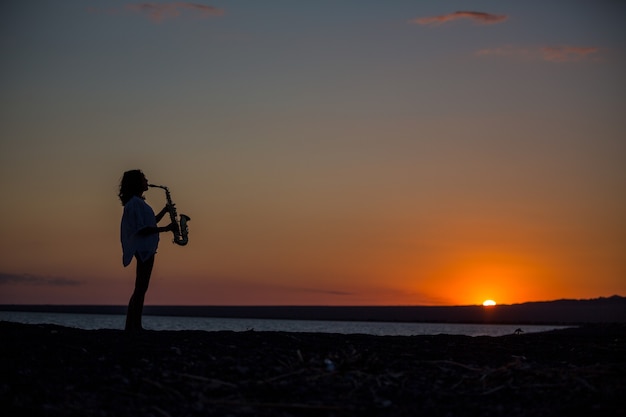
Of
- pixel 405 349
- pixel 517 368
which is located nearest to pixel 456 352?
pixel 405 349

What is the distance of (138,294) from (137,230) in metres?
1.00

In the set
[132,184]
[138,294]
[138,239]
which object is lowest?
[138,294]

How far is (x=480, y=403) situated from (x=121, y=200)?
772 cm

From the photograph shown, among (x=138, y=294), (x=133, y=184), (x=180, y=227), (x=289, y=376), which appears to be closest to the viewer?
(x=289, y=376)

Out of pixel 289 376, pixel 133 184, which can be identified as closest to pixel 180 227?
pixel 133 184

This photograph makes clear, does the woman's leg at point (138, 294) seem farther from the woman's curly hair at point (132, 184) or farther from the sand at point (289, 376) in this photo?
the sand at point (289, 376)

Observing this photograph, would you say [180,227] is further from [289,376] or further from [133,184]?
[289,376]

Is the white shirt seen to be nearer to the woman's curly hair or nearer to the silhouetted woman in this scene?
the silhouetted woman

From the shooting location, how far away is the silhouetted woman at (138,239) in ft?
45.2

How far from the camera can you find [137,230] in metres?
13.8

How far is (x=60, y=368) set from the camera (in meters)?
9.89

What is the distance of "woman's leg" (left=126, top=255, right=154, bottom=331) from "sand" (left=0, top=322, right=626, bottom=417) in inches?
56.6

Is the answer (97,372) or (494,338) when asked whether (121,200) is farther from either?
(494,338)

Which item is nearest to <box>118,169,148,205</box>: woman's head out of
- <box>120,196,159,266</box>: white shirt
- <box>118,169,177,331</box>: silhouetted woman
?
<box>118,169,177,331</box>: silhouetted woman
